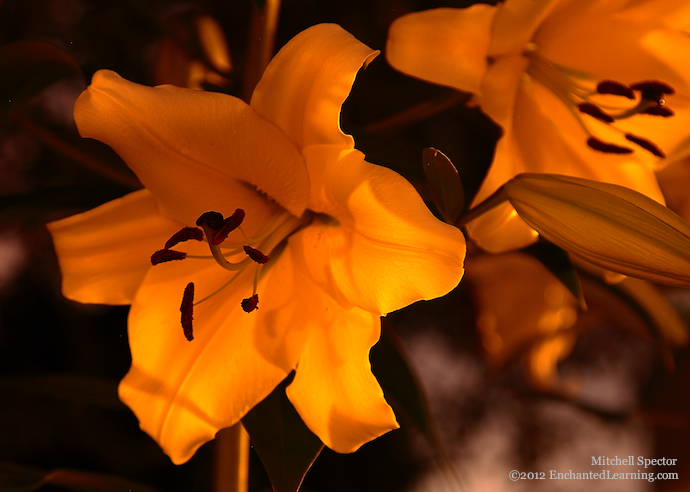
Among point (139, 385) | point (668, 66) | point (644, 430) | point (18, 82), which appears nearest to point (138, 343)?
point (139, 385)

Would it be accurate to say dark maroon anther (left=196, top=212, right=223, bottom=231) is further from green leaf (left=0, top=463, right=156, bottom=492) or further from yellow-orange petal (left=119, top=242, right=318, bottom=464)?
green leaf (left=0, top=463, right=156, bottom=492)

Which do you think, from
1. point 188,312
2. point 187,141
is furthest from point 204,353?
point 187,141

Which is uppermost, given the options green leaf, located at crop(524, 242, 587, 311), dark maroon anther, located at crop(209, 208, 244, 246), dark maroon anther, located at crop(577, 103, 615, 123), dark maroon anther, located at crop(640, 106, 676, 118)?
dark maroon anther, located at crop(640, 106, 676, 118)

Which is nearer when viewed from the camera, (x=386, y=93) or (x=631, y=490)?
(x=386, y=93)

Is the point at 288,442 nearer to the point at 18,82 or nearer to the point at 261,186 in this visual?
the point at 261,186

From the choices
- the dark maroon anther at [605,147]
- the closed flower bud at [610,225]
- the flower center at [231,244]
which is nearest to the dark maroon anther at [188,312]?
the flower center at [231,244]

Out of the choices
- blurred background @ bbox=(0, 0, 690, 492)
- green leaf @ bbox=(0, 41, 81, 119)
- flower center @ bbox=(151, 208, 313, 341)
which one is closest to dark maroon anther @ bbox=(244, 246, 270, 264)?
flower center @ bbox=(151, 208, 313, 341)
